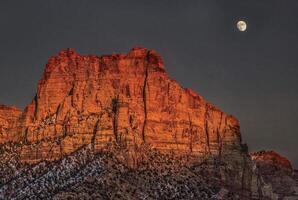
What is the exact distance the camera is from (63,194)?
653 feet

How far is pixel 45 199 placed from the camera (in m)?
200

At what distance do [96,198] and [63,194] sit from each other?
239 inches

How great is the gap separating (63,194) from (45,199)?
350 cm

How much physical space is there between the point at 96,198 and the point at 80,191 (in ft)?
10.5

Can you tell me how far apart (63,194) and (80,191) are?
126 inches

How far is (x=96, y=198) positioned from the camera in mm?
199750

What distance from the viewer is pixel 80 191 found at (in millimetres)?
199875

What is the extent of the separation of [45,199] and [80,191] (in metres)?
6.54

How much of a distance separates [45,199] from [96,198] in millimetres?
9303
